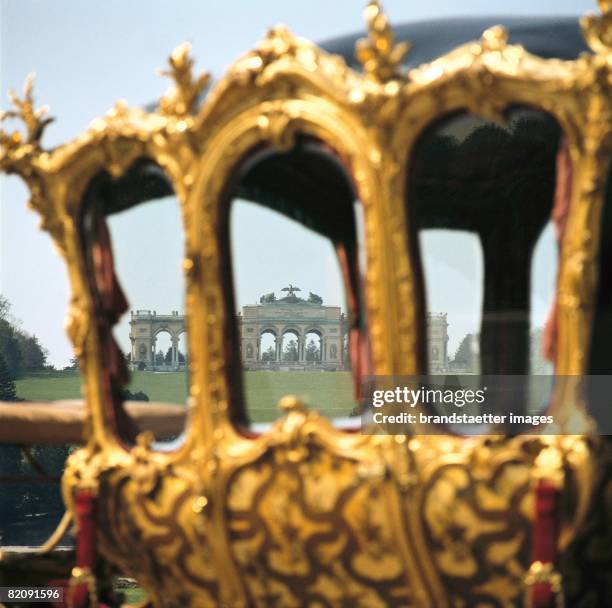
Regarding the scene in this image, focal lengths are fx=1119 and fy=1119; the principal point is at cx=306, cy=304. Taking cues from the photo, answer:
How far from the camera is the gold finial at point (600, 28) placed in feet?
12.3

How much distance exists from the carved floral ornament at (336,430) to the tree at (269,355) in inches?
14.0

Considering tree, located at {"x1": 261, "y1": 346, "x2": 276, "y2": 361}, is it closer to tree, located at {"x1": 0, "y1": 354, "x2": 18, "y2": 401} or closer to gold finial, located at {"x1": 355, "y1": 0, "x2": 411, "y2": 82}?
gold finial, located at {"x1": 355, "y1": 0, "x2": 411, "y2": 82}

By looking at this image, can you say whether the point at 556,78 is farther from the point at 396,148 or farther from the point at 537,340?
the point at 537,340

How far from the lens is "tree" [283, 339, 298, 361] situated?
473 centimetres

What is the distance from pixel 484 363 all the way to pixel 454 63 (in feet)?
5.33

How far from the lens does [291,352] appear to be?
4.75 meters

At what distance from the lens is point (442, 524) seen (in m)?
3.89

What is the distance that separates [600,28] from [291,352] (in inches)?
72.1

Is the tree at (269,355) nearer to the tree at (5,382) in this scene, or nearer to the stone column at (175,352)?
the stone column at (175,352)

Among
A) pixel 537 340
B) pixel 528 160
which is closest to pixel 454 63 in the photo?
pixel 537 340

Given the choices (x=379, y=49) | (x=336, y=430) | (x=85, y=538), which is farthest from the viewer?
(x=85, y=538)

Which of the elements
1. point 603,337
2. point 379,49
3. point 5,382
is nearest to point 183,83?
point 379,49

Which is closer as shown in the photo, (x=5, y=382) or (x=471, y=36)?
(x=471, y=36)

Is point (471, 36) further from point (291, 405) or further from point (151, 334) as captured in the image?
point (151, 334)
